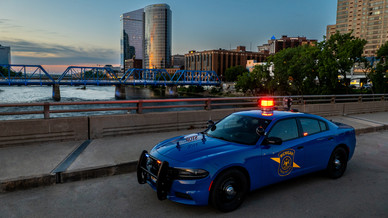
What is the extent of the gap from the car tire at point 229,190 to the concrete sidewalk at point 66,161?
272cm

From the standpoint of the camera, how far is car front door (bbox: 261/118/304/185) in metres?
4.52

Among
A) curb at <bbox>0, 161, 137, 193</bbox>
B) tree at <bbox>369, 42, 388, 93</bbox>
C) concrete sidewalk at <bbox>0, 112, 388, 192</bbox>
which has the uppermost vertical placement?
tree at <bbox>369, 42, 388, 93</bbox>

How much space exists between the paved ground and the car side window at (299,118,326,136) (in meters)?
1.02

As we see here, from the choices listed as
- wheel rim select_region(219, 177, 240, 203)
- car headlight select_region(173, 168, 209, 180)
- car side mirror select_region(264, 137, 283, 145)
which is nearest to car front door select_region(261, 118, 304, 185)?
car side mirror select_region(264, 137, 283, 145)

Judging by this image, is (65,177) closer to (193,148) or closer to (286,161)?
(193,148)

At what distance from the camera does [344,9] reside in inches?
7608

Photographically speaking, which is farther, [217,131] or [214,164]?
[217,131]

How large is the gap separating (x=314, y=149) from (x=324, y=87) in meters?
37.9

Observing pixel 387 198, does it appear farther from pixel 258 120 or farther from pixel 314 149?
pixel 258 120

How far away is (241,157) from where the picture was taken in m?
4.16

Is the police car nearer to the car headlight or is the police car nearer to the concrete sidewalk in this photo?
the car headlight

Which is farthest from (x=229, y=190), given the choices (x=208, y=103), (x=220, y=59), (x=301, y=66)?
(x=220, y=59)

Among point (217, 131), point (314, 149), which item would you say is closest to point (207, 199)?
point (217, 131)

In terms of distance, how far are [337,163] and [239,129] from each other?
2.36 m
